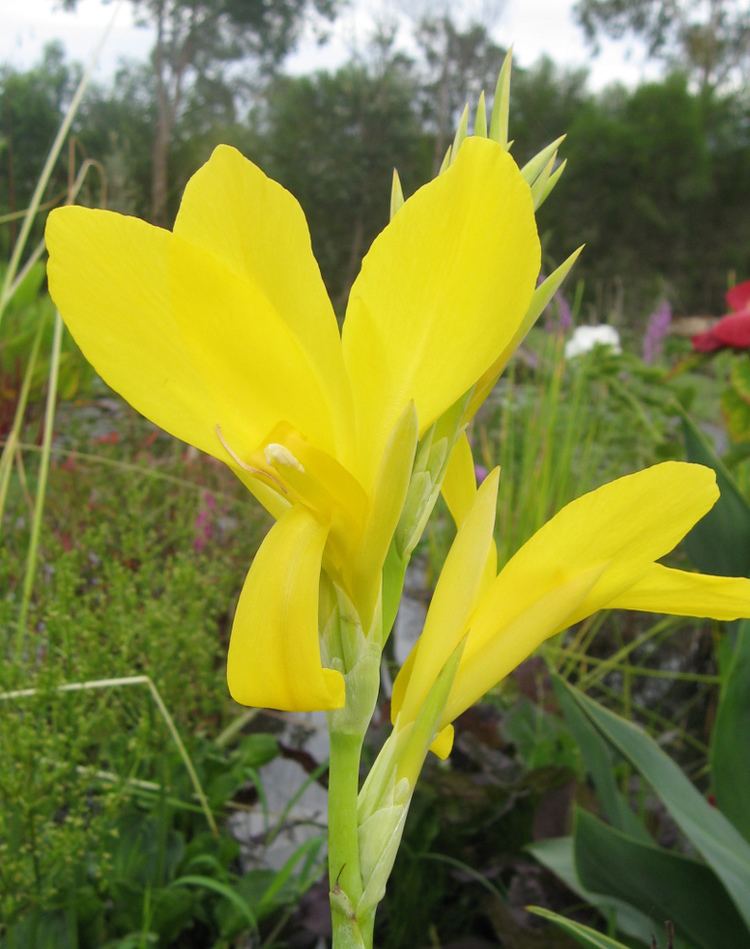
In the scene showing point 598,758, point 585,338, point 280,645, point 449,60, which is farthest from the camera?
point 449,60

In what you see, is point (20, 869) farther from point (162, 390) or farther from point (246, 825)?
point (162, 390)

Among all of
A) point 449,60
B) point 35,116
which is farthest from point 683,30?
point 35,116

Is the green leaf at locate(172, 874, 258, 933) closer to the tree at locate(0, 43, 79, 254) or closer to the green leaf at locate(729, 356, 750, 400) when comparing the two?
the green leaf at locate(729, 356, 750, 400)

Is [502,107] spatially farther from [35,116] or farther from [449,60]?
[449,60]

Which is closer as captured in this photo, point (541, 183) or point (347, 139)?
point (541, 183)

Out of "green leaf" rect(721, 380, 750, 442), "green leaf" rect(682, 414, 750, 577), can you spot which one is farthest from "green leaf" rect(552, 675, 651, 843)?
"green leaf" rect(721, 380, 750, 442)

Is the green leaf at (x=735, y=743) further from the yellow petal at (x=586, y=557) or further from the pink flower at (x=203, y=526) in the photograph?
the pink flower at (x=203, y=526)

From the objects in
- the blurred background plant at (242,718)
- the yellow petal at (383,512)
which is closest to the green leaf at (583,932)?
the blurred background plant at (242,718)
